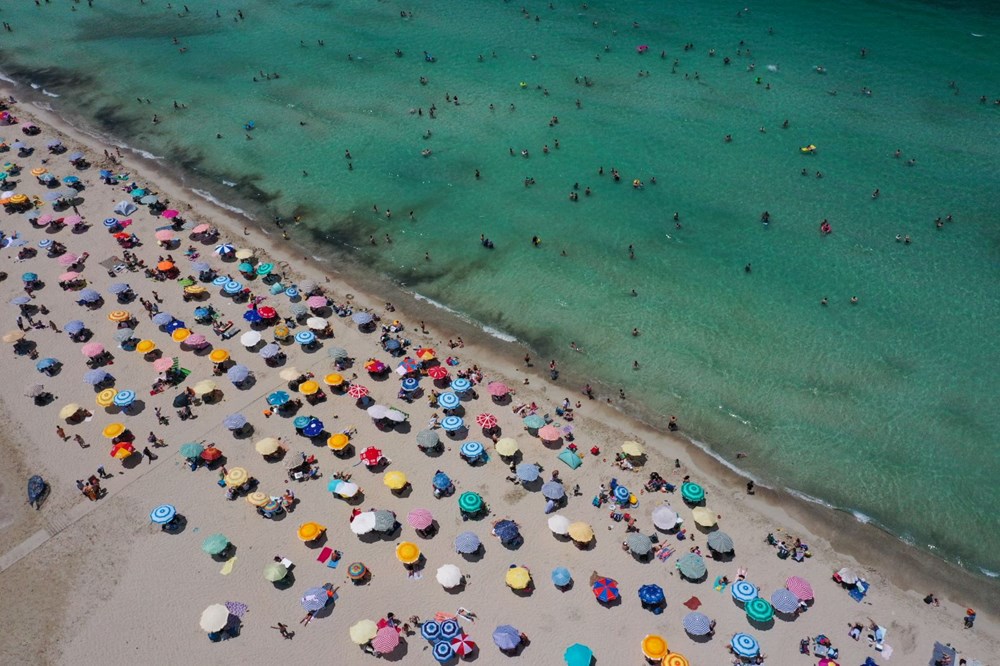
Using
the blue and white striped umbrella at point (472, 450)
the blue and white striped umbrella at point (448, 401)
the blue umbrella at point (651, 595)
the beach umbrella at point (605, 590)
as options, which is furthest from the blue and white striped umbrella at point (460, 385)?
the blue umbrella at point (651, 595)

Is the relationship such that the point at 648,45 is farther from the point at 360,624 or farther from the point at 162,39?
the point at 360,624

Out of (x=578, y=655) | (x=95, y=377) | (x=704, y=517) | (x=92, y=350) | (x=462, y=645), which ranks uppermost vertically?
(x=92, y=350)

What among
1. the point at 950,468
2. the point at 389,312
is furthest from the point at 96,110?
the point at 950,468

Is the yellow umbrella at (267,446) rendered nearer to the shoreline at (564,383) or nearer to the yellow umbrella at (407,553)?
the yellow umbrella at (407,553)

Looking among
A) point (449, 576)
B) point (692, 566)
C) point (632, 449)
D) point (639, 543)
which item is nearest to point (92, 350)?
point (449, 576)

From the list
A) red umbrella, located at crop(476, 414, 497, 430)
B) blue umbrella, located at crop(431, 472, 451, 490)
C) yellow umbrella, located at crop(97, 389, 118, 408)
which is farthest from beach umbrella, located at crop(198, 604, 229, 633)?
yellow umbrella, located at crop(97, 389, 118, 408)

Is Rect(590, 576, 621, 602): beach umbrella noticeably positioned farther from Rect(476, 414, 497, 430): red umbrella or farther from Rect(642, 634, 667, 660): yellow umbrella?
Rect(476, 414, 497, 430): red umbrella

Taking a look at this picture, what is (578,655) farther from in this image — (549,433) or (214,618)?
(214,618)
